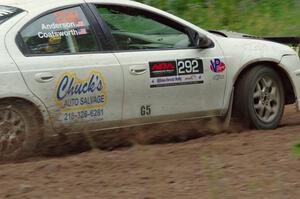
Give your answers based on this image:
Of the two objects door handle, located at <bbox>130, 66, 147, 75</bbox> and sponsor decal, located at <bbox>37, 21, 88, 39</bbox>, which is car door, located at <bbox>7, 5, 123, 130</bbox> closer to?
sponsor decal, located at <bbox>37, 21, 88, 39</bbox>

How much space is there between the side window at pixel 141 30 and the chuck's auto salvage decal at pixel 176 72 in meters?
0.22

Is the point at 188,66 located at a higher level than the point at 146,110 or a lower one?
higher

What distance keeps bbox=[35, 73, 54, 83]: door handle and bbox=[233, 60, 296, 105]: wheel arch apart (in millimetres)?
2227

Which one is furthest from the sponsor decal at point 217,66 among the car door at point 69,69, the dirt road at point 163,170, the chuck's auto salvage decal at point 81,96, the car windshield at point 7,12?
the car windshield at point 7,12

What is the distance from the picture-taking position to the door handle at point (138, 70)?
721 cm

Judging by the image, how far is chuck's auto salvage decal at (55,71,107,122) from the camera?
6.83m

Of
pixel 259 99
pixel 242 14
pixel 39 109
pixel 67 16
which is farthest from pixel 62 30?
pixel 242 14

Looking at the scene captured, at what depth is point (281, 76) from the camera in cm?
842

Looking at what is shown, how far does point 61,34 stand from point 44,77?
518mm

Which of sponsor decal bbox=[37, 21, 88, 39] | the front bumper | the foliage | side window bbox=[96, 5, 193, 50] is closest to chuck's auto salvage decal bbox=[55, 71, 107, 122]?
sponsor decal bbox=[37, 21, 88, 39]

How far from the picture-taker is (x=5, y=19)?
686 centimetres

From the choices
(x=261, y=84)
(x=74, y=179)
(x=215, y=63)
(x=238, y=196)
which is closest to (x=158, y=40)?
(x=215, y=63)

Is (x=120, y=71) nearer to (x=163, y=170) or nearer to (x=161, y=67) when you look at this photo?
(x=161, y=67)

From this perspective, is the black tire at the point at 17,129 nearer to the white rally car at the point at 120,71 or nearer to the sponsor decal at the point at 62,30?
the white rally car at the point at 120,71
